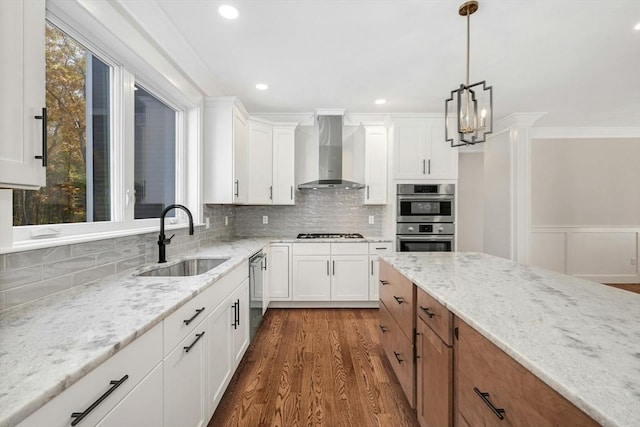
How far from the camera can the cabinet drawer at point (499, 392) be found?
624 mm

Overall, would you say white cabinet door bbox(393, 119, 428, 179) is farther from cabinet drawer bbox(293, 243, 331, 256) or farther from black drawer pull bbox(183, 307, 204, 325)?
black drawer pull bbox(183, 307, 204, 325)

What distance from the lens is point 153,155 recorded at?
231 cm

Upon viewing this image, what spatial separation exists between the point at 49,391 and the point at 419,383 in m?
1.51

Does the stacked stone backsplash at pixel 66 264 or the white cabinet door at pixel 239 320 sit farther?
the white cabinet door at pixel 239 320

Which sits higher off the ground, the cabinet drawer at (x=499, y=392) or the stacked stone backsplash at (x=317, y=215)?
the stacked stone backsplash at (x=317, y=215)

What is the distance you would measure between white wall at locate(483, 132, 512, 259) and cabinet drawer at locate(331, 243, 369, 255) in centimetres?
237

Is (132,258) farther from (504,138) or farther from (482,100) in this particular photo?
(504,138)

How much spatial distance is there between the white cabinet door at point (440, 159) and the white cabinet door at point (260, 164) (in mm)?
2143

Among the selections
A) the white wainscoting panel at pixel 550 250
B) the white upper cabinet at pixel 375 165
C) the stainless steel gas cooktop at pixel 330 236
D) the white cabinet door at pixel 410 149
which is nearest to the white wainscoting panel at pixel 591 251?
the white wainscoting panel at pixel 550 250

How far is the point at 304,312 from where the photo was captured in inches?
132

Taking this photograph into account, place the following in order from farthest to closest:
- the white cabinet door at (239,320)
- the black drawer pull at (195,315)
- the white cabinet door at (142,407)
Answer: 1. the white cabinet door at (239,320)
2. the black drawer pull at (195,315)
3. the white cabinet door at (142,407)

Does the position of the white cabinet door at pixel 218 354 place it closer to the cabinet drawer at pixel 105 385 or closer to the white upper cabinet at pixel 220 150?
the cabinet drawer at pixel 105 385

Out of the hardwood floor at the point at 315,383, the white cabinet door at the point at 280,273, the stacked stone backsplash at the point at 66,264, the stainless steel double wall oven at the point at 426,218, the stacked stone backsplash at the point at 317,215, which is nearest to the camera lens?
the stacked stone backsplash at the point at 66,264

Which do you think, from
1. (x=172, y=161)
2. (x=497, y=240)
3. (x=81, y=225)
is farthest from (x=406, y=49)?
(x=497, y=240)
